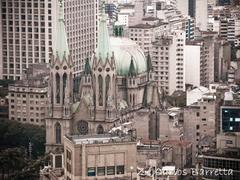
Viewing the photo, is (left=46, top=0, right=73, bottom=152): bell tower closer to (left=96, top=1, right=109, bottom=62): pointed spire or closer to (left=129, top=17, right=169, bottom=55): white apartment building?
(left=96, top=1, right=109, bottom=62): pointed spire

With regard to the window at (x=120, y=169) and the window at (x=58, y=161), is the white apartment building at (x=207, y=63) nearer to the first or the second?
the window at (x=58, y=161)

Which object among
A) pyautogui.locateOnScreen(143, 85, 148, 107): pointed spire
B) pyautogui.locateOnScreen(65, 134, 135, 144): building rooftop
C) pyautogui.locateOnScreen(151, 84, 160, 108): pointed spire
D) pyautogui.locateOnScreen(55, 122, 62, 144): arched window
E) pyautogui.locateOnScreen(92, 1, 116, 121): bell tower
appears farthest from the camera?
pyautogui.locateOnScreen(151, 84, 160, 108): pointed spire

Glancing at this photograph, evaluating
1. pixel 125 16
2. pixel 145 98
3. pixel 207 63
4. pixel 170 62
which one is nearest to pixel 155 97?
pixel 145 98

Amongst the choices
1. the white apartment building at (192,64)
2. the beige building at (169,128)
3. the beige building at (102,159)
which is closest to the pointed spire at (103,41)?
the beige building at (169,128)

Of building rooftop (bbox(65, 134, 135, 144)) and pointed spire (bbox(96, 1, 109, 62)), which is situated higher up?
pointed spire (bbox(96, 1, 109, 62))

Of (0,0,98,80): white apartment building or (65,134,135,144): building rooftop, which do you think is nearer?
(65,134,135,144): building rooftop

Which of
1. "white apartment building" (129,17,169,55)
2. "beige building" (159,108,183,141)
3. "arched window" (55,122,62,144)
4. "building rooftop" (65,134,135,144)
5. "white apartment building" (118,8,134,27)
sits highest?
"white apartment building" (118,8,134,27)

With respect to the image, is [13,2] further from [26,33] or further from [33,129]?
[33,129]

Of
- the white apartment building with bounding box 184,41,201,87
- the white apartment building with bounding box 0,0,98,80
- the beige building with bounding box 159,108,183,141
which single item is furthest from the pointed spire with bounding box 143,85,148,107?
the white apartment building with bounding box 0,0,98,80
